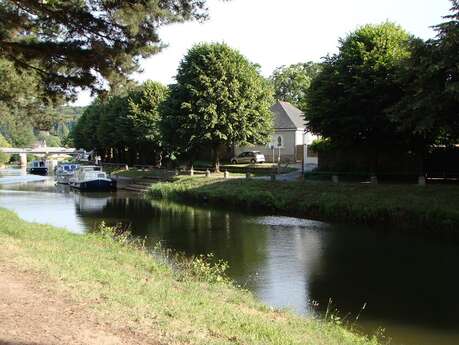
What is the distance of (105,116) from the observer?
2960 inches

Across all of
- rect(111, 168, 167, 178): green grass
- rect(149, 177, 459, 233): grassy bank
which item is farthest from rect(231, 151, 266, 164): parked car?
rect(149, 177, 459, 233): grassy bank

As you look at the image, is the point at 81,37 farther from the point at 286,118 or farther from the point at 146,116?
the point at 286,118

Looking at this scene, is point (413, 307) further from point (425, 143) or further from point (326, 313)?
point (425, 143)

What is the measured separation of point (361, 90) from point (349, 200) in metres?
7.70

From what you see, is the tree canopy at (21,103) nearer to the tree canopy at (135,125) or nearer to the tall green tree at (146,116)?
the tree canopy at (135,125)

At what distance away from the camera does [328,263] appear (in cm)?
1897

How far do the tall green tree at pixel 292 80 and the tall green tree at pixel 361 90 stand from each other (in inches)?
2040

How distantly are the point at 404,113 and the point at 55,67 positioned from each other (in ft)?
57.9

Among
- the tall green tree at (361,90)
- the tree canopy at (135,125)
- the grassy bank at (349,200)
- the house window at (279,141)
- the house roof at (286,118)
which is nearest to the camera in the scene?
the grassy bank at (349,200)

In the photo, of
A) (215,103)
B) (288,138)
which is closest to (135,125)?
(288,138)

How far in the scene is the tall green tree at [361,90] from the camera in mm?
33344

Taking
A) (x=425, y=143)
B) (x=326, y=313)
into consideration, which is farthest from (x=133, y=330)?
(x=425, y=143)

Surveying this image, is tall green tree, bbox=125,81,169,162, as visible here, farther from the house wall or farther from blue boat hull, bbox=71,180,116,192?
the house wall


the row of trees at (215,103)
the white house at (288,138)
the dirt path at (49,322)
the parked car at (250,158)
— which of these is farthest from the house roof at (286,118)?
the dirt path at (49,322)
